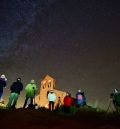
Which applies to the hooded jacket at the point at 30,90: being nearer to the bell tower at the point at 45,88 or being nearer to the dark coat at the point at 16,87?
the dark coat at the point at 16,87

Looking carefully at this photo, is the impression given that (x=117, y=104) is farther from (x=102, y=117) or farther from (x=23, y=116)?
(x=23, y=116)

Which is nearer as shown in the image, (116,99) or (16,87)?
(116,99)

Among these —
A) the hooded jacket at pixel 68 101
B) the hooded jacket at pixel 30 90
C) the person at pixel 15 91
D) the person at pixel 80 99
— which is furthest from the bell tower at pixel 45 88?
the person at pixel 15 91

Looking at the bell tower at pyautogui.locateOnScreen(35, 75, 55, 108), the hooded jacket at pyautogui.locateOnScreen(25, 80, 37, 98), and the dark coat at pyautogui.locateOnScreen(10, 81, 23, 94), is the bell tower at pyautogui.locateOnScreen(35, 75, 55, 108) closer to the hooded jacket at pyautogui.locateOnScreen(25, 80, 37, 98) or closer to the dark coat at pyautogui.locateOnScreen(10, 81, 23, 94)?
the hooded jacket at pyautogui.locateOnScreen(25, 80, 37, 98)

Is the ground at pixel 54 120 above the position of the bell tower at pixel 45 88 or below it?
below

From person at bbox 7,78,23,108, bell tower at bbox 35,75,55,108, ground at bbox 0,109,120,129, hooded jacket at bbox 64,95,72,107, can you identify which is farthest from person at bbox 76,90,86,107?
bell tower at bbox 35,75,55,108

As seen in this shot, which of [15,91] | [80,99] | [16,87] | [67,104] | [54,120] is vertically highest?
[16,87]

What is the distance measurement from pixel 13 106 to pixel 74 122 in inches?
206

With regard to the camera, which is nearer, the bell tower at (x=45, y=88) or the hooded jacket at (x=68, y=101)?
the hooded jacket at (x=68, y=101)

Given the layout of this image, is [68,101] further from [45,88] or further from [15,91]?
[45,88]

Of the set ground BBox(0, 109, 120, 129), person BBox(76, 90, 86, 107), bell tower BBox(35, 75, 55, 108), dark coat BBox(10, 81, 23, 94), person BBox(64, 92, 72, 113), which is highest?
bell tower BBox(35, 75, 55, 108)

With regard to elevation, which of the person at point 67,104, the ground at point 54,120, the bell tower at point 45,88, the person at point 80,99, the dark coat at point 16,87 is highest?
the bell tower at point 45,88

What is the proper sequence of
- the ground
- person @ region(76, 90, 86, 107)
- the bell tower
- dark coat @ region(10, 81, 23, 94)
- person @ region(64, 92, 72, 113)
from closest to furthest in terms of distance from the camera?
the ground → dark coat @ region(10, 81, 23, 94) → person @ region(64, 92, 72, 113) → person @ region(76, 90, 86, 107) → the bell tower

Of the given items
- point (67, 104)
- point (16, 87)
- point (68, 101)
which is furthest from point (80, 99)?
point (16, 87)
